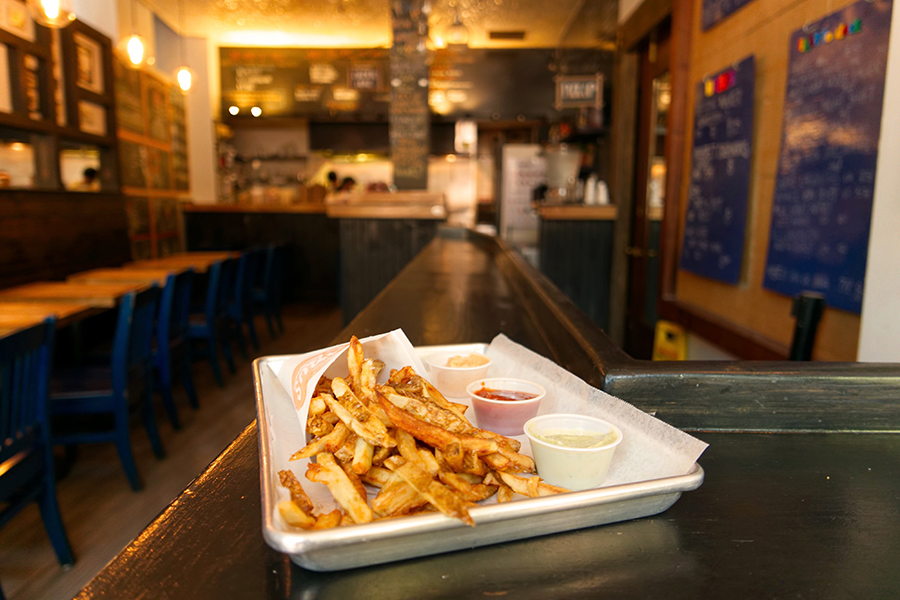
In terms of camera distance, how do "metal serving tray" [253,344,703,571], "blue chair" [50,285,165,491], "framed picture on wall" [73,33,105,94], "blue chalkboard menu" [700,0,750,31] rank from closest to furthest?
"metal serving tray" [253,344,703,571] < "blue chair" [50,285,165,491] < "blue chalkboard menu" [700,0,750,31] < "framed picture on wall" [73,33,105,94]

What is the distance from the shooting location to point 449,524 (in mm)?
500

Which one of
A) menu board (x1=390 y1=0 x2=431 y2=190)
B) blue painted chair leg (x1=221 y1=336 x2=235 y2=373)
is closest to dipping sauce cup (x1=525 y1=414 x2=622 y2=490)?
blue painted chair leg (x1=221 y1=336 x2=235 y2=373)

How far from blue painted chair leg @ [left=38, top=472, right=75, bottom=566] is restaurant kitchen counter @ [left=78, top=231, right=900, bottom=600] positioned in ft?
5.80

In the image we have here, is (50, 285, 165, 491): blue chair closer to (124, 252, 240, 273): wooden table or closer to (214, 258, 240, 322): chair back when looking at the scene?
(214, 258, 240, 322): chair back

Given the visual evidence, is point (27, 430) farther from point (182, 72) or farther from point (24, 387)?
point (182, 72)

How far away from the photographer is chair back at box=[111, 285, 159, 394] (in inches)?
102

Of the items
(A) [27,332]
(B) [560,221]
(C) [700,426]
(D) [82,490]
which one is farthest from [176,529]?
(B) [560,221]

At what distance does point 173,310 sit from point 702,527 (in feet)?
11.8

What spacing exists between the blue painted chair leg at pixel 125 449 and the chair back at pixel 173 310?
2.37ft

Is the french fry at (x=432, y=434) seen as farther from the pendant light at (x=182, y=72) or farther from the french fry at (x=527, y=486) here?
the pendant light at (x=182, y=72)

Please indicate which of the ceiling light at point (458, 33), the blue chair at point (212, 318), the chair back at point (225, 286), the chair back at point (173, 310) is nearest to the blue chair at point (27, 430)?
the chair back at point (173, 310)

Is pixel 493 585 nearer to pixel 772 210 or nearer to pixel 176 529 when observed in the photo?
pixel 176 529

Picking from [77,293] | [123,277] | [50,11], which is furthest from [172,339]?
[50,11]

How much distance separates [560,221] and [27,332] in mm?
4295
